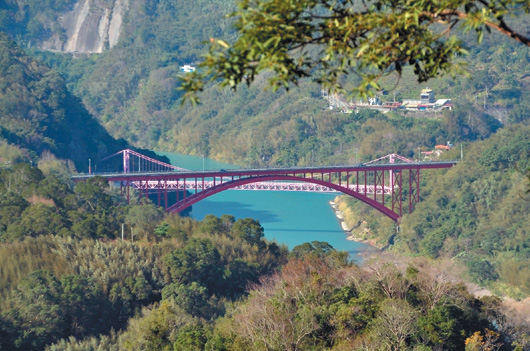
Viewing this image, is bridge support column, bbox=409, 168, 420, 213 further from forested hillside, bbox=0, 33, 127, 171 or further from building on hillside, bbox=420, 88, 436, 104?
building on hillside, bbox=420, 88, 436, 104

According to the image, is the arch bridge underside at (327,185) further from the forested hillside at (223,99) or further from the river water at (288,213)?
the forested hillside at (223,99)

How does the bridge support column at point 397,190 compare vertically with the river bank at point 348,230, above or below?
above

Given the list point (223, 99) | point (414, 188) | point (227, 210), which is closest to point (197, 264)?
point (414, 188)

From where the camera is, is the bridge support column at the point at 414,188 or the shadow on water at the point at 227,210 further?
the shadow on water at the point at 227,210

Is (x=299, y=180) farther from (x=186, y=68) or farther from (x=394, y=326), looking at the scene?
(x=186, y=68)

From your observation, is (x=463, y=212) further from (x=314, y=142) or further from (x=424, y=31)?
(x=424, y=31)

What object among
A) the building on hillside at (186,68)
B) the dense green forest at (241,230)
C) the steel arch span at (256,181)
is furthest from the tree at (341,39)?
the building on hillside at (186,68)

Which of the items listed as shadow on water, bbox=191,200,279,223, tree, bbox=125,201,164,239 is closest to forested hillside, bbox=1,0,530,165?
shadow on water, bbox=191,200,279,223

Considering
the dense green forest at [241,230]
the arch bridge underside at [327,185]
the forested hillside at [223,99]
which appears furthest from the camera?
the forested hillside at [223,99]
